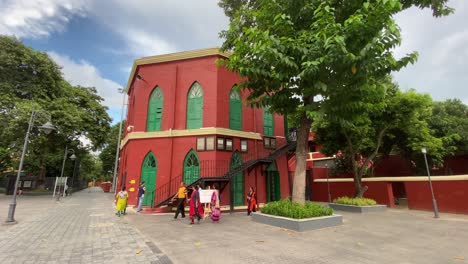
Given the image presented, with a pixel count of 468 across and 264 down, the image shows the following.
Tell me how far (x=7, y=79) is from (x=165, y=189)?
21376 mm

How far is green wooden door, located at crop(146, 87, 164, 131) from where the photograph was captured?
53.8ft

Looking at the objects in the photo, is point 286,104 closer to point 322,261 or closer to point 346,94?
point 346,94

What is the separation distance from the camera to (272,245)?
6.52 m

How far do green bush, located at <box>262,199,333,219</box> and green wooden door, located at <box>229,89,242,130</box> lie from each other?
7.16 meters

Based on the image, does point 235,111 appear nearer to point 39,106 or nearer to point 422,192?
point 422,192

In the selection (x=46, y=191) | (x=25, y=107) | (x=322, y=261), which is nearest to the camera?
(x=322, y=261)

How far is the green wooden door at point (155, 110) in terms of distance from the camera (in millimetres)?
16391

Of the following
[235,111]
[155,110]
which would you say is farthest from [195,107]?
[155,110]

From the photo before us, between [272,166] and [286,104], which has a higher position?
[286,104]

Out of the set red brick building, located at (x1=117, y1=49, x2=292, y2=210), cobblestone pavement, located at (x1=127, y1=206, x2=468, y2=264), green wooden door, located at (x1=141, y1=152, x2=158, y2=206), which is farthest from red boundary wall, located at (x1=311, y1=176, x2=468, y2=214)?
green wooden door, located at (x1=141, y1=152, x2=158, y2=206)

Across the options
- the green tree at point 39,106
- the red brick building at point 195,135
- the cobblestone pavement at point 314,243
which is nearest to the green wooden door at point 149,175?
the red brick building at point 195,135

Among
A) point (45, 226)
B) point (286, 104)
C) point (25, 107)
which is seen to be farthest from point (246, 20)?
point (25, 107)

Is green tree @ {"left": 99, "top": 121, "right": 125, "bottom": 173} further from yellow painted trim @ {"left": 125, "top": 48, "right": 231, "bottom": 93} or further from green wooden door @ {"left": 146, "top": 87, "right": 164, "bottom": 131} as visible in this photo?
green wooden door @ {"left": 146, "top": 87, "right": 164, "bottom": 131}

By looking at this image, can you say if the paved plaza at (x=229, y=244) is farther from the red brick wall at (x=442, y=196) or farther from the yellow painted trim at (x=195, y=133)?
the yellow painted trim at (x=195, y=133)
